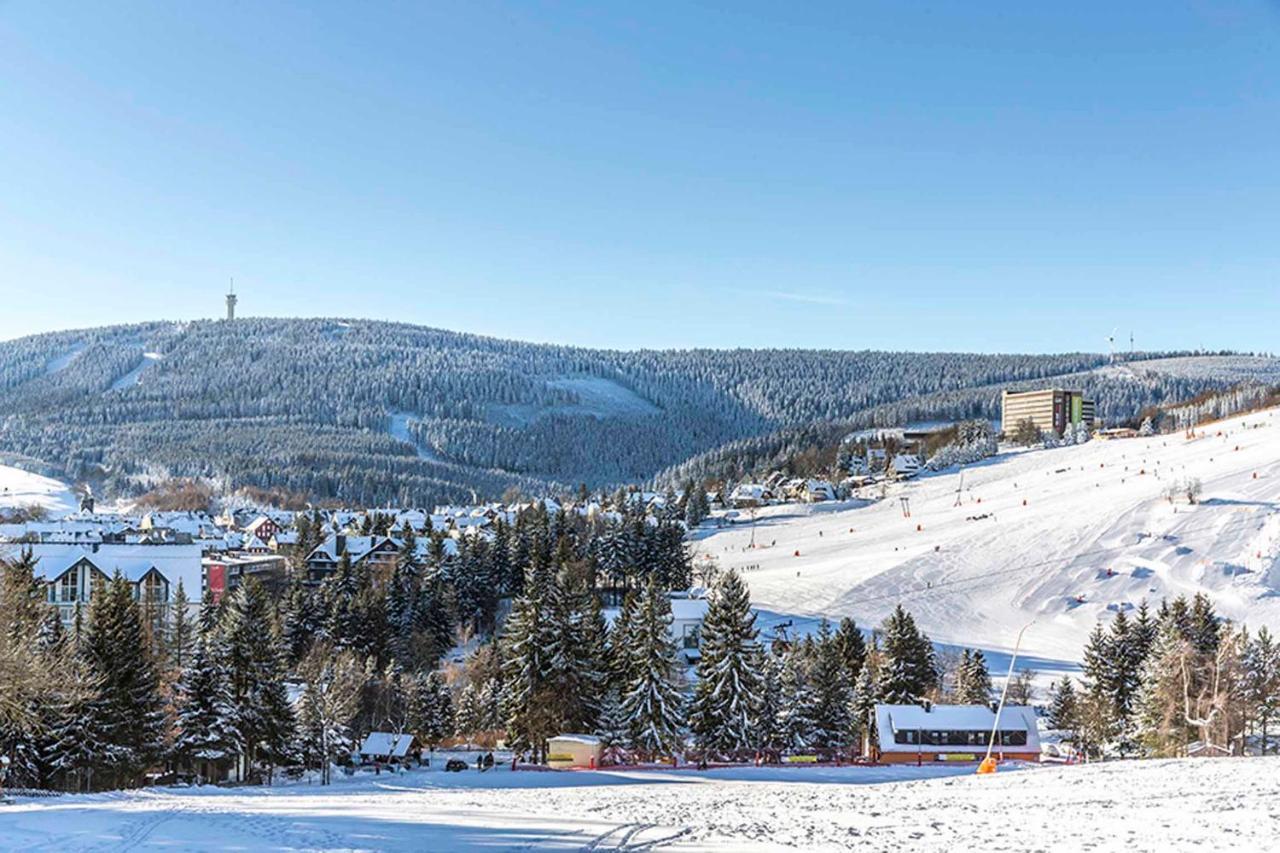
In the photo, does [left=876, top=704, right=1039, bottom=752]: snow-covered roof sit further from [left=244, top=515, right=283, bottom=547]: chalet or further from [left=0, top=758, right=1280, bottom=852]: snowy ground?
[left=244, top=515, right=283, bottom=547]: chalet

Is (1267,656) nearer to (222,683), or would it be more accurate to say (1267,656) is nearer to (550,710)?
(550,710)

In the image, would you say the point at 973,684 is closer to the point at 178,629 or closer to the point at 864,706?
the point at 864,706

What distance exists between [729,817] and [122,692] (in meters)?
23.1

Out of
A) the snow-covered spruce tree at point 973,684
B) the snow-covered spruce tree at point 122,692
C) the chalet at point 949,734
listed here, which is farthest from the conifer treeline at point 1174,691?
the snow-covered spruce tree at point 122,692

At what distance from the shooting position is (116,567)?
55.5 metres

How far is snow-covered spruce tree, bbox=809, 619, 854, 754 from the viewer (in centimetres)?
4288

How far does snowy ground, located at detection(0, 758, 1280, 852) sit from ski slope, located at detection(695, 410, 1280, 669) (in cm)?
4954

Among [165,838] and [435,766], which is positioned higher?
[165,838]

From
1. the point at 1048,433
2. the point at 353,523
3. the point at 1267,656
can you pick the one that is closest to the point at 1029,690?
the point at 1267,656

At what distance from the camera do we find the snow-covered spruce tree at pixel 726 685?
38.5 m

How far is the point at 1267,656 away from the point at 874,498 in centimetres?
9945

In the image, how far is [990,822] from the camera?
634 inches

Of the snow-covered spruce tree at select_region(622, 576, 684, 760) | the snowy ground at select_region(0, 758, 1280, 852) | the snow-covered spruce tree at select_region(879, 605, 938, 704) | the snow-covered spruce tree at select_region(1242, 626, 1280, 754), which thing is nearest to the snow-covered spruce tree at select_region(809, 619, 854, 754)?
the snow-covered spruce tree at select_region(879, 605, 938, 704)

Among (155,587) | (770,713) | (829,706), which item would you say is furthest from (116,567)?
(829,706)
